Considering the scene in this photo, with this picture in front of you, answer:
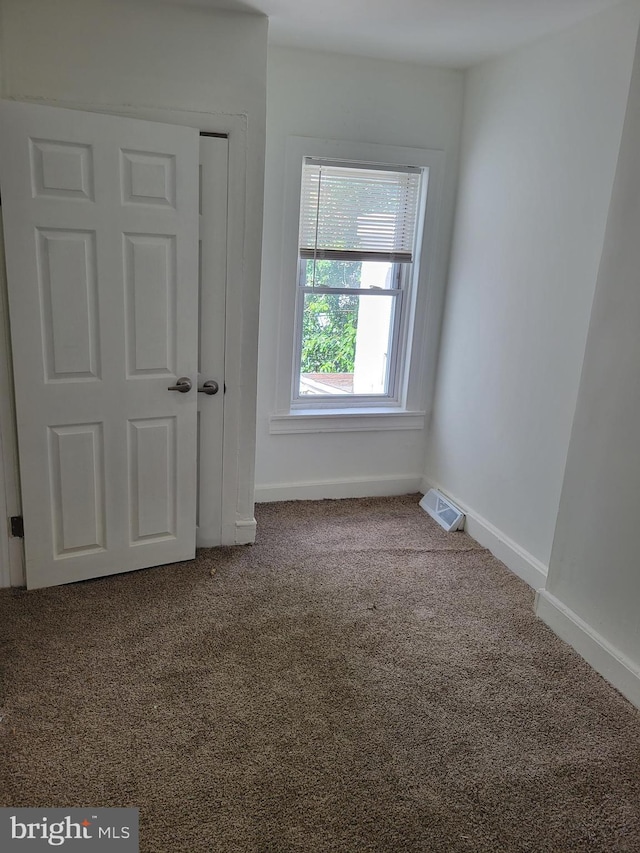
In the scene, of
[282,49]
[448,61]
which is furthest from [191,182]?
[448,61]

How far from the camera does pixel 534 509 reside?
119 inches

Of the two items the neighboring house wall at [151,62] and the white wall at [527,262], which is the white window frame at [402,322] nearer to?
the white wall at [527,262]

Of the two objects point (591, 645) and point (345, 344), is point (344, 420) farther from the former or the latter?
point (591, 645)

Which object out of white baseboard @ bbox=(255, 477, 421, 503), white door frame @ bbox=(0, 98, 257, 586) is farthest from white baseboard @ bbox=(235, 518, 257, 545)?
white baseboard @ bbox=(255, 477, 421, 503)

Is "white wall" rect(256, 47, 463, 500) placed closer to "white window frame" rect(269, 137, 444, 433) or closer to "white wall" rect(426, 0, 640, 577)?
"white window frame" rect(269, 137, 444, 433)

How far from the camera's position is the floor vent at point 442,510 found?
360cm

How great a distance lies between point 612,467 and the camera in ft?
7.73

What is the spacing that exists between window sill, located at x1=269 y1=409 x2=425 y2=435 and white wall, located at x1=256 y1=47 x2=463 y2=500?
0.15ft

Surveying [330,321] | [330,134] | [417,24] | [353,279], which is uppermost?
[417,24]

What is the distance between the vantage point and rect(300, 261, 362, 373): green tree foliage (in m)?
3.65

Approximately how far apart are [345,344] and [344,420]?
1.52 ft

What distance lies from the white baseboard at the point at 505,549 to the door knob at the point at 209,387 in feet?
5.34

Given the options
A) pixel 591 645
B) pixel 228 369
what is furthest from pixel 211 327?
pixel 591 645

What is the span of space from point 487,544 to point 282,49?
2.79 metres
